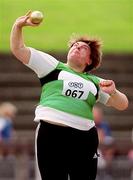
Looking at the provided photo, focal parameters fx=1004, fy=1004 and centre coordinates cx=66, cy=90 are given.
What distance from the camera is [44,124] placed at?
23.8 ft

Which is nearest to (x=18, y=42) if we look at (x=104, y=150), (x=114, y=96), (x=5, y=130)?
(x=114, y=96)

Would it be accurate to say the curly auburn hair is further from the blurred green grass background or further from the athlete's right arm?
the blurred green grass background

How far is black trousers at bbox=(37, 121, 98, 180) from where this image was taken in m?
7.23

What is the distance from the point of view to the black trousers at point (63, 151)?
23.7 ft

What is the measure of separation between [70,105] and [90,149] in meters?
0.37

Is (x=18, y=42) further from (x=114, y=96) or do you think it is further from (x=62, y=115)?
(x=114, y=96)

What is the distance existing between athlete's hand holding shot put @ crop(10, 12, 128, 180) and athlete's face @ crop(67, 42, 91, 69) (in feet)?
0.04

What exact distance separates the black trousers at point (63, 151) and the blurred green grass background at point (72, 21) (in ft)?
36.0

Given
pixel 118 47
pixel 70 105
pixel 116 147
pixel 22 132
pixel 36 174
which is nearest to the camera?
pixel 70 105

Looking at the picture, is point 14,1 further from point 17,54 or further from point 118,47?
point 17,54

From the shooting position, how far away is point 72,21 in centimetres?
1911

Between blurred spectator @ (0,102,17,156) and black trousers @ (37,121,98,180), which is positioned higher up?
black trousers @ (37,121,98,180)

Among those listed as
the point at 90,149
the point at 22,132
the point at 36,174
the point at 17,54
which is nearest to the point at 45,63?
the point at 17,54

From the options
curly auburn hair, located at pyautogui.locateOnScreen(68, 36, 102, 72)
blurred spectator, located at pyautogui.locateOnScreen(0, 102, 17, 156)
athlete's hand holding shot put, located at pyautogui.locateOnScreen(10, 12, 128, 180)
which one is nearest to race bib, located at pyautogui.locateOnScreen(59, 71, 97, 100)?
athlete's hand holding shot put, located at pyautogui.locateOnScreen(10, 12, 128, 180)
